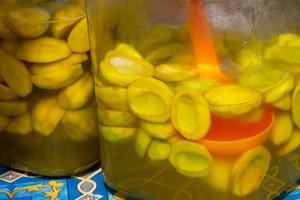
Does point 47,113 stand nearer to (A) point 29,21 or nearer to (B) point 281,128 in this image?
(A) point 29,21

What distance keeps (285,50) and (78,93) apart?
159mm

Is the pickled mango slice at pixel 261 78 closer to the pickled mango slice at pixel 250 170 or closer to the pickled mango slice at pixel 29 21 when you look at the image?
the pickled mango slice at pixel 250 170

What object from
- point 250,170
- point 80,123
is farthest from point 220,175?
point 80,123

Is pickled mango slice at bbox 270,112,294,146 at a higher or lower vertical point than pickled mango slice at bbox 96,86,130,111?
lower

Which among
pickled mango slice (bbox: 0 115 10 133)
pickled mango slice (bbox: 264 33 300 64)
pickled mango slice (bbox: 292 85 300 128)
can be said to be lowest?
pickled mango slice (bbox: 0 115 10 133)

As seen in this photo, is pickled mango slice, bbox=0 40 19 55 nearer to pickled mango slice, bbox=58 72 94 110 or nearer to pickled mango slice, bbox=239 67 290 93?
pickled mango slice, bbox=58 72 94 110

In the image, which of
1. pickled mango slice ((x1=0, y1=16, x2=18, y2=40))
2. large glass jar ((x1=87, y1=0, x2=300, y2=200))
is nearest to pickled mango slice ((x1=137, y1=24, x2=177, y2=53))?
large glass jar ((x1=87, y1=0, x2=300, y2=200))

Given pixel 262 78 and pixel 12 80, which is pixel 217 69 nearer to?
pixel 262 78

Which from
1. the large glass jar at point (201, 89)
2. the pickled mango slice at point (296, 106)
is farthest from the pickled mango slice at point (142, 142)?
the pickled mango slice at point (296, 106)

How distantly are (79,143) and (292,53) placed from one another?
0.60ft

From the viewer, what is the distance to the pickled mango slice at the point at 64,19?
45 cm

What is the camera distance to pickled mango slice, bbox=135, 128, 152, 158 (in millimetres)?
432

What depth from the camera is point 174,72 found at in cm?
41

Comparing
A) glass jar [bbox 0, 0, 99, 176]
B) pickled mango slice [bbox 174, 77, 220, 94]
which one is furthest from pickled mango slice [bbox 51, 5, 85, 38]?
pickled mango slice [bbox 174, 77, 220, 94]
